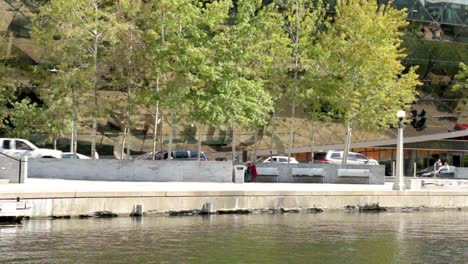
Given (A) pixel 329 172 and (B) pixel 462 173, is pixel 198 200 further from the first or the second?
(B) pixel 462 173

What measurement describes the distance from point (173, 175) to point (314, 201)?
711cm

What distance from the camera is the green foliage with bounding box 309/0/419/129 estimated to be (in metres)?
41.8

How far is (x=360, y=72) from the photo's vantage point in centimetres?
4209

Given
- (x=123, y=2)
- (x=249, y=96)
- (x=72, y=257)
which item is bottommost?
(x=72, y=257)

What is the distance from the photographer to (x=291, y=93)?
42.1m

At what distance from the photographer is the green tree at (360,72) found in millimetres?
41844

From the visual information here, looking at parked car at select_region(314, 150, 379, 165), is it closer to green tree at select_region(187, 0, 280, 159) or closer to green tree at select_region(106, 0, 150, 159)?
green tree at select_region(187, 0, 280, 159)

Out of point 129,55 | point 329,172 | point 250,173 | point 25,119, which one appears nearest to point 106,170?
point 129,55

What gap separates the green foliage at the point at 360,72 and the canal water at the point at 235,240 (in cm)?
1406

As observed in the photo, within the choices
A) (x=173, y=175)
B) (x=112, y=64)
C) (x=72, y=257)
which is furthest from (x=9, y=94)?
(x=72, y=257)

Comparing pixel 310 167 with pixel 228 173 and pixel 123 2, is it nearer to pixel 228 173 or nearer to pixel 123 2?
pixel 228 173

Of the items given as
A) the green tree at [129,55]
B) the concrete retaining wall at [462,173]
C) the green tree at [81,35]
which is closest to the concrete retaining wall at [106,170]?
the green tree at [81,35]

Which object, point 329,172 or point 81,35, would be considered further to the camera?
point 329,172

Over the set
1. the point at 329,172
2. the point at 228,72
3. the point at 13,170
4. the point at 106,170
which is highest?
the point at 228,72
